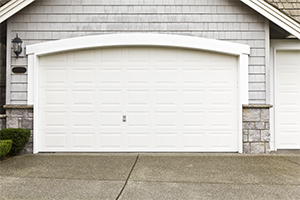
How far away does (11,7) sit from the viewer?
531cm

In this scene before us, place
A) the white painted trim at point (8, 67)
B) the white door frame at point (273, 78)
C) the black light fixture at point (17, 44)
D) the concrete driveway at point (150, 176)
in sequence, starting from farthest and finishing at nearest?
the white door frame at point (273, 78), the white painted trim at point (8, 67), the black light fixture at point (17, 44), the concrete driveway at point (150, 176)

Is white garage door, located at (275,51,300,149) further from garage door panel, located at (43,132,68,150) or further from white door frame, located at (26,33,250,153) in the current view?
garage door panel, located at (43,132,68,150)

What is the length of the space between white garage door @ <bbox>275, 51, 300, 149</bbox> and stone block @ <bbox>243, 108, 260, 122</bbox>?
2.81 feet

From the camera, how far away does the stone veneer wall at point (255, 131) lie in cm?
568

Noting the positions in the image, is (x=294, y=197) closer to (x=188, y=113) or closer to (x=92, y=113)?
(x=188, y=113)

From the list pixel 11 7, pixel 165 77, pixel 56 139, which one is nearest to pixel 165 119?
pixel 165 77

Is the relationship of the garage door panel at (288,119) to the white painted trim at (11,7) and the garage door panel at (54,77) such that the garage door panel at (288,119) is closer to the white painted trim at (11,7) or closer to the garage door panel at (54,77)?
the garage door panel at (54,77)

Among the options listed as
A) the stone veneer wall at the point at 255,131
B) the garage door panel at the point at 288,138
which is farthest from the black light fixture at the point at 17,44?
the garage door panel at the point at 288,138

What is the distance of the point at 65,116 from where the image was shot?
5785 millimetres

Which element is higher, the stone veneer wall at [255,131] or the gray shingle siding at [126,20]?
the gray shingle siding at [126,20]

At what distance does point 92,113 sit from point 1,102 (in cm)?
293

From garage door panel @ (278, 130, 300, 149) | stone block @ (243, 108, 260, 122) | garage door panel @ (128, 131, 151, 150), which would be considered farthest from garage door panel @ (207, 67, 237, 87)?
garage door panel @ (128, 131, 151, 150)

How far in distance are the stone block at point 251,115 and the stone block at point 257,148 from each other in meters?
0.57

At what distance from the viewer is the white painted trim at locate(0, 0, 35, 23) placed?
5.27 metres
